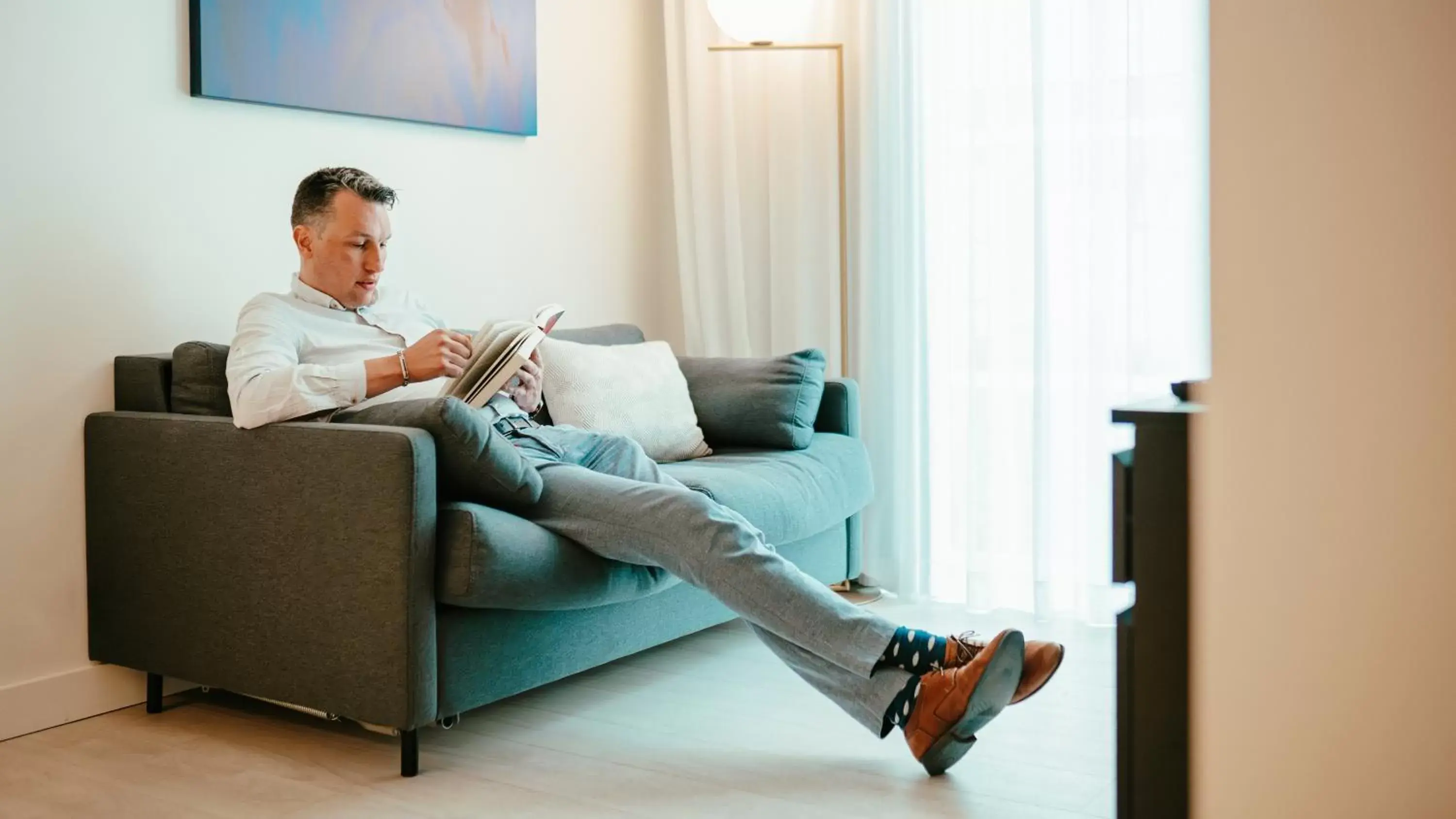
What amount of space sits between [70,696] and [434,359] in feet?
3.42

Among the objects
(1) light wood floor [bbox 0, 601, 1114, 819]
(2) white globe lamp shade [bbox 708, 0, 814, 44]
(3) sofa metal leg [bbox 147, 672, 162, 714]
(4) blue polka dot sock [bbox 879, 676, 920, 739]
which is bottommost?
(1) light wood floor [bbox 0, 601, 1114, 819]

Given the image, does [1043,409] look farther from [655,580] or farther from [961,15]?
[655,580]

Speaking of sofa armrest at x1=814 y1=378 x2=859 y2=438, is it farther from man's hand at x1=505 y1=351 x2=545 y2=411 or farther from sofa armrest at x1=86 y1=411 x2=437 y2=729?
sofa armrest at x1=86 y1=411 x2=437 y2=729

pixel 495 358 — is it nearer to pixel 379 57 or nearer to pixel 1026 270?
pixel 379 57

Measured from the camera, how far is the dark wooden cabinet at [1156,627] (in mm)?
1127

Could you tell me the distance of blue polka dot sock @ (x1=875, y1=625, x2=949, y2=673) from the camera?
215 centimetres

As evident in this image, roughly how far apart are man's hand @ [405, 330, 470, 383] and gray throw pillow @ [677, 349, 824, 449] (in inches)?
41.5

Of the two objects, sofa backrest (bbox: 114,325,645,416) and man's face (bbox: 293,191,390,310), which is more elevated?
man's face (bbox: 293,191,390,310)

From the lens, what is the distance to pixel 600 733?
2.45 meters

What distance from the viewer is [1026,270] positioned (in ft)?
11.8

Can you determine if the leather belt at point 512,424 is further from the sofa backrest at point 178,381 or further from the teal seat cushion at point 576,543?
the sofa backrest at point 178,381

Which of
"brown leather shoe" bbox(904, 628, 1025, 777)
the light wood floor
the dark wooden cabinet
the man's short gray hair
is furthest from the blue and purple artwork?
the dark wooden cabinet

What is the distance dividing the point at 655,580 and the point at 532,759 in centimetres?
44

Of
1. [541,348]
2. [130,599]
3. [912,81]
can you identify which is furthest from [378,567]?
[912,81]
